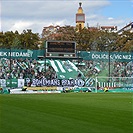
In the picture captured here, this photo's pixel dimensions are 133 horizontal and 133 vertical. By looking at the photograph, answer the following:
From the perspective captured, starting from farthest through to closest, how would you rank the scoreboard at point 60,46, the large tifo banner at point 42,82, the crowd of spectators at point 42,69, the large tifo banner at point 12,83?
the scoreboard at point 60,46 → the crowd of spectators at point 42,69 → the large tifo banner at point 42,82 → the large tifo banner at point 12,83

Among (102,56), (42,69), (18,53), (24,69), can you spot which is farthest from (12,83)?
(102,56)

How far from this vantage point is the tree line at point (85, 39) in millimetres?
72688

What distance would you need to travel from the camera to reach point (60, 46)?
51.9m

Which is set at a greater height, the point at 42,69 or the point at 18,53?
the point at 18,53

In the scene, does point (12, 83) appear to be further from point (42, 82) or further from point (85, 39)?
point (85, 39)

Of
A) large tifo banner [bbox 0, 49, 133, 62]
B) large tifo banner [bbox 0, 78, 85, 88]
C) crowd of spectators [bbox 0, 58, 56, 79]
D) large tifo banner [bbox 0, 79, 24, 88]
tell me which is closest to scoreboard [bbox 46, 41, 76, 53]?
large tifo banner [bbox 0, 49, 133, 62]

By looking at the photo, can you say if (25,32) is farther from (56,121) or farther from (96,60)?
(56,121)

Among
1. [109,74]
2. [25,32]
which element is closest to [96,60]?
[109,74]

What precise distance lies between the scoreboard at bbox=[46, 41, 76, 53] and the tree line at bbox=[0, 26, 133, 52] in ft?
62.6

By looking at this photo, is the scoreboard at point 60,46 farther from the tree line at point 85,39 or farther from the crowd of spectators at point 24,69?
the tree line at point 85,39

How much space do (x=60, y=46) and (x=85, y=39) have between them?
85.2 feet

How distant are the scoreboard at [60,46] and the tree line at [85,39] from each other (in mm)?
19074

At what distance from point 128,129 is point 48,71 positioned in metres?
38.9

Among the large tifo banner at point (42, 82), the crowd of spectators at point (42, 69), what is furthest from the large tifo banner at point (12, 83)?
the crowd of spectators at point (42, 69)
